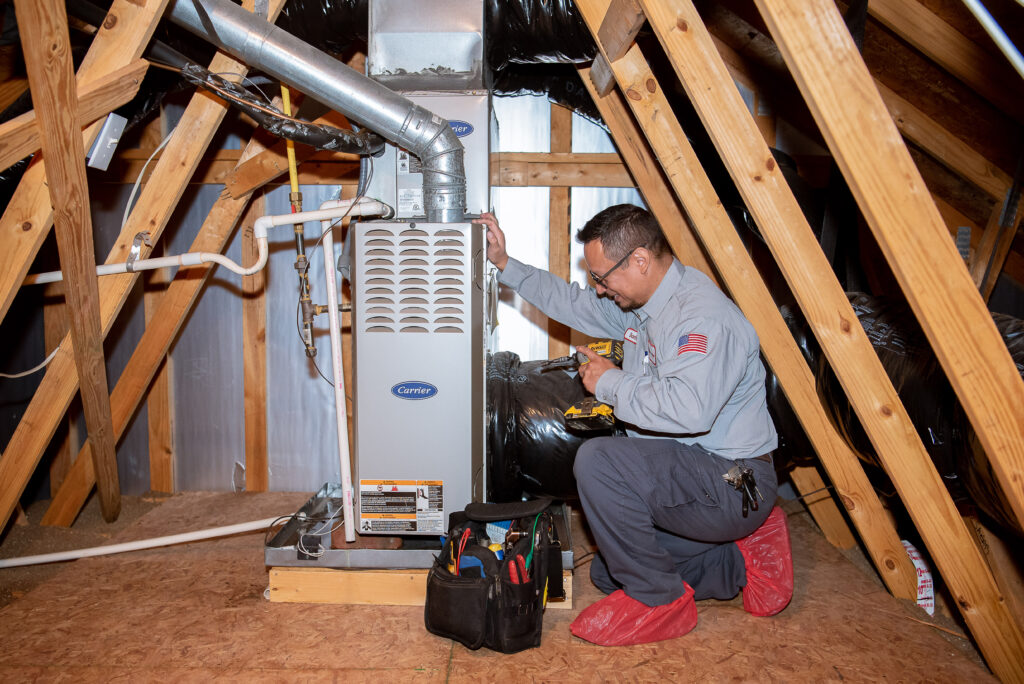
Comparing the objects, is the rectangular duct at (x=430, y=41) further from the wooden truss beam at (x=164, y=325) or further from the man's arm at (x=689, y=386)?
the man's arm at (x=689, y=386)

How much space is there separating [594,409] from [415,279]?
60 centimetres

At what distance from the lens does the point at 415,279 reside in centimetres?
189

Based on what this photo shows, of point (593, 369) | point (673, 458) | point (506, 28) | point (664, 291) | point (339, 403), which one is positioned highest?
point (506, 28)

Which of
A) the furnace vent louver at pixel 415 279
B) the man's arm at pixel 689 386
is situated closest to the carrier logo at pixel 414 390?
the furnace vent louver at pixel 415 279

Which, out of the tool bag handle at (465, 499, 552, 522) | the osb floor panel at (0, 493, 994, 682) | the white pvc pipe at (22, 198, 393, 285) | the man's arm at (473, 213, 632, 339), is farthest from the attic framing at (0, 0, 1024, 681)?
the tool bag handle at (465, 499, 552, 522)

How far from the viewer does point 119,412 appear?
268 cm

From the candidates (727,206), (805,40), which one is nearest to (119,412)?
(727,206)

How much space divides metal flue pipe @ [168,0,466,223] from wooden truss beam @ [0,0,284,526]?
0.24 meters

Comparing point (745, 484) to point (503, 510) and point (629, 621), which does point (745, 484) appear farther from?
point (503, 510)

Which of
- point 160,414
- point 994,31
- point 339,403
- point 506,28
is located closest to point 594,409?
point 339,403

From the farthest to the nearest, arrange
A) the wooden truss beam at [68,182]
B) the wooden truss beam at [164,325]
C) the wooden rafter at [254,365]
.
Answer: the wooden rafter at [254,365]
the wooden truss beam at [164,325]
the wooden truss beam at [68,182]

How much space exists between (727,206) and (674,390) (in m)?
1.11

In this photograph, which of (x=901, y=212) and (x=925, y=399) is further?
(x=925, y=399)

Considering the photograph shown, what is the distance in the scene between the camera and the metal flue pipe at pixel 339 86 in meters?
1.94
